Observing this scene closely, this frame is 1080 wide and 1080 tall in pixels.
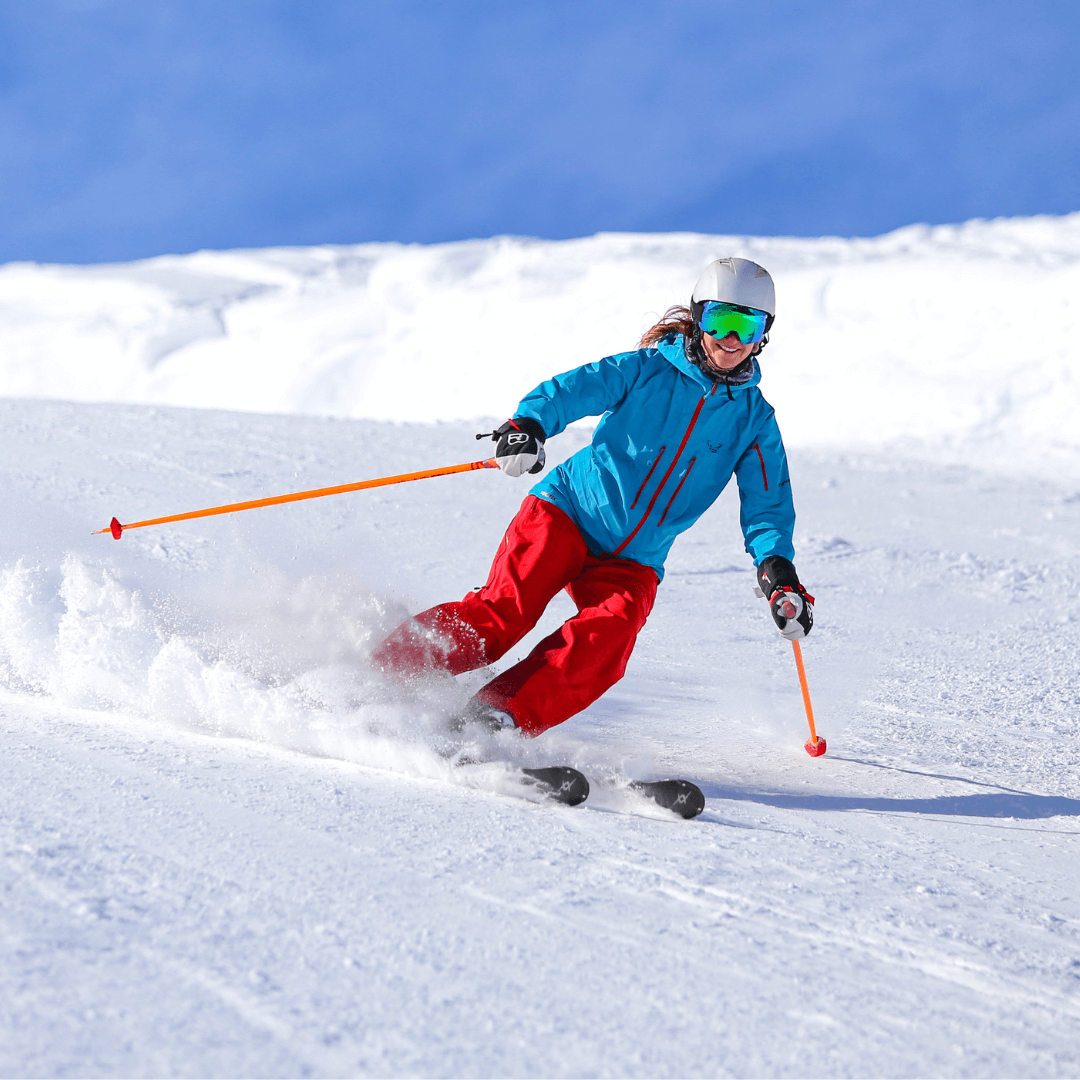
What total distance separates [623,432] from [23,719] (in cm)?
181

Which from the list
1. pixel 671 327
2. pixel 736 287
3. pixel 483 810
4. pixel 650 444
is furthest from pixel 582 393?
pixel 483 810

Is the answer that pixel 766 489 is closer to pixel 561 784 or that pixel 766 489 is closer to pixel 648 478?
pixel 648 478

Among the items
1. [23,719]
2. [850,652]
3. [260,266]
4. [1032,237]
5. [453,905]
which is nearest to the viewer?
[453,905]

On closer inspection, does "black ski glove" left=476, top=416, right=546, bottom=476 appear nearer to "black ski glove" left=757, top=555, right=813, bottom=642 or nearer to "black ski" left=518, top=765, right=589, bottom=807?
"black ski glove" left=757, top=555, right=813, bottom=642

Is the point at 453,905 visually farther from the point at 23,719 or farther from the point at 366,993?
the point at 23,719

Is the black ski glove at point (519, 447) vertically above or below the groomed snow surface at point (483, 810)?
above

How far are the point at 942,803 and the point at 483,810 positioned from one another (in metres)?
1.36

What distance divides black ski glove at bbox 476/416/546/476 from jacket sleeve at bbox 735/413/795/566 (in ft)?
2.30

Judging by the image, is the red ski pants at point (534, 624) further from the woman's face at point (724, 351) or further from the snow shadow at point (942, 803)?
the woman's face at point (724, 351)

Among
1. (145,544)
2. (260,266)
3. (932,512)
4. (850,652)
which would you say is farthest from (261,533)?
(260,266)

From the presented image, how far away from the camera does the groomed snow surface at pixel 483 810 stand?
3.97 feet

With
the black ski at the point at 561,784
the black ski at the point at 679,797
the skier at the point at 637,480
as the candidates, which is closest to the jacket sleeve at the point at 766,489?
the skier at the point at 637,480

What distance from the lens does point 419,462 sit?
737cm

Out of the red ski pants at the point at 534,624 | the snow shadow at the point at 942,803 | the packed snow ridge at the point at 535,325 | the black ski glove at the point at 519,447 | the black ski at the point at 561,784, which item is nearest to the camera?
the black ski at the point at 561,784
